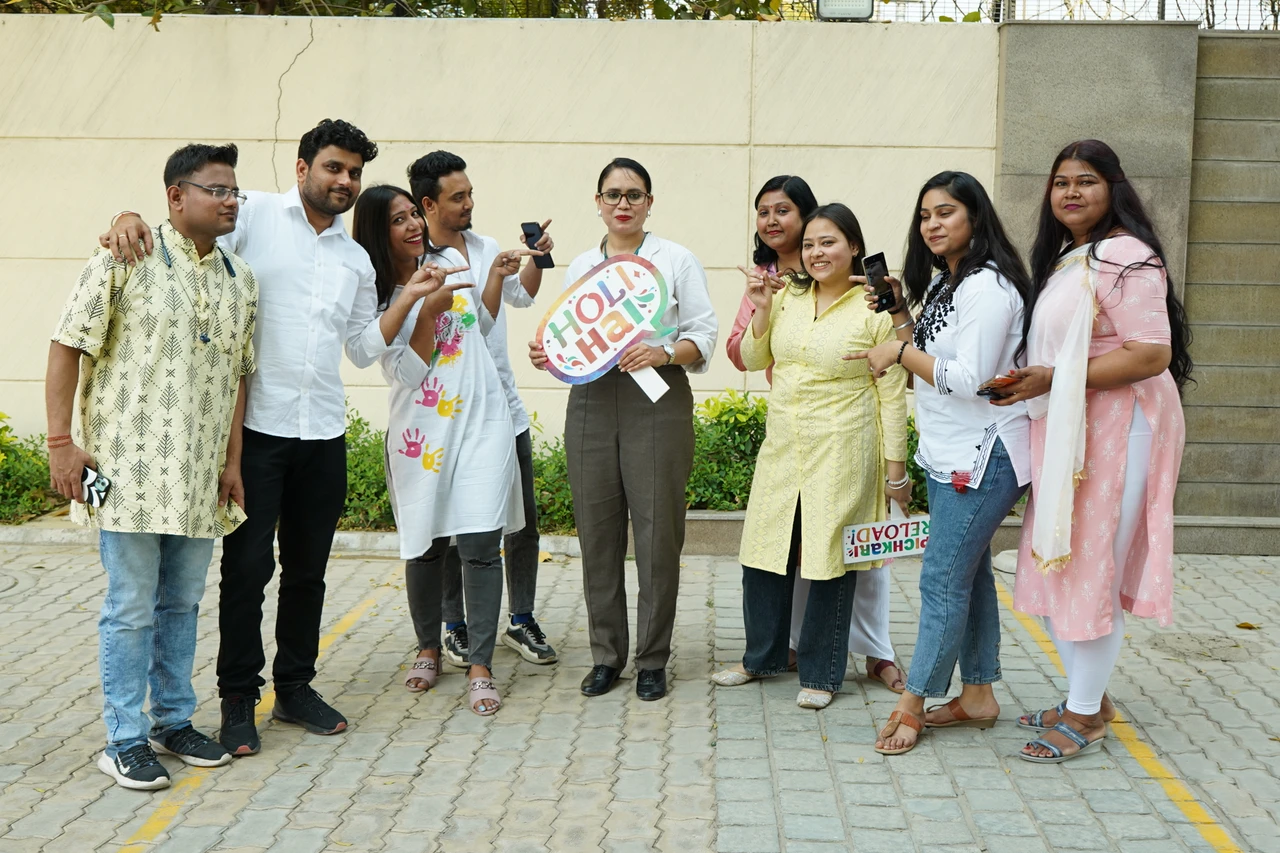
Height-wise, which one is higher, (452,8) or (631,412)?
(452,8)

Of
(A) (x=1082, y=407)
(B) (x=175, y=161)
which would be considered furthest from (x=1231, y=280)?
(B) (x=175, y=161)

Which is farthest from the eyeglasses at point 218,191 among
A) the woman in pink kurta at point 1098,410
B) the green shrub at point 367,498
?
the green shrub at point 367,498

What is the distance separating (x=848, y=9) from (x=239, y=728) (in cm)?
612

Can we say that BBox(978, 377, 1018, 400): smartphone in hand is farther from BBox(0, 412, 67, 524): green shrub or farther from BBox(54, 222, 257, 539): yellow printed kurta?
BBox(0, 412, 67, 524): green shrub

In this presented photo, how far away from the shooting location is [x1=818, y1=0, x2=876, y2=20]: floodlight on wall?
27.1 feet

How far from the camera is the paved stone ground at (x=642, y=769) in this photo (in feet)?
12.7

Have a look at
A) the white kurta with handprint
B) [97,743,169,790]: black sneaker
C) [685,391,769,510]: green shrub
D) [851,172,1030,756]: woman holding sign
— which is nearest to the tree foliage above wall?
[685,391,769,510]: green shrub

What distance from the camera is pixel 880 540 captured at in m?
4.83

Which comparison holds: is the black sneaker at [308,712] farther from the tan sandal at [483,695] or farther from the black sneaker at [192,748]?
the tan sandal at [483,695]

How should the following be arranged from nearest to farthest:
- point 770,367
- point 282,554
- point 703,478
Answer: point 282,554 < point 770,367 < point 703,478

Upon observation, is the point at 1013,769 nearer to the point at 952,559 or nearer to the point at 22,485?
the point at 952,559

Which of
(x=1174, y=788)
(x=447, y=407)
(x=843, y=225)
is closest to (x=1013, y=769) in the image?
(x=1174, y=788)

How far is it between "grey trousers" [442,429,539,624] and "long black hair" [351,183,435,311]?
40.4 inches

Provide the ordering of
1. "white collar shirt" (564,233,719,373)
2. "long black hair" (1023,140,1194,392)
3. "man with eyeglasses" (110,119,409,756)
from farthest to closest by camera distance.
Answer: "white collar shirt" (564,233,719,373) < "man with eyeglasses" (110,119,409,756) < "long black hair" (1023,140,1194,392)
